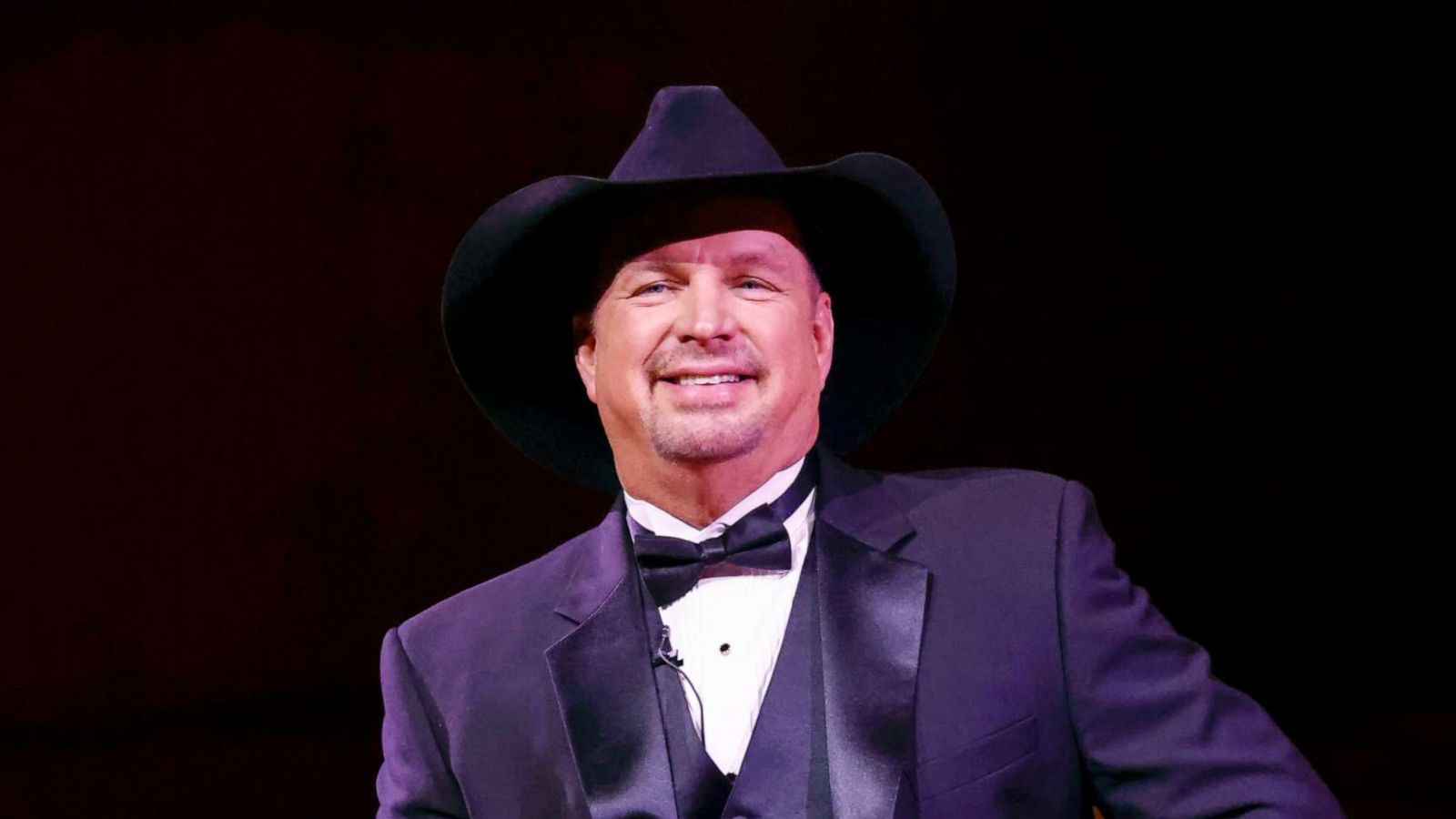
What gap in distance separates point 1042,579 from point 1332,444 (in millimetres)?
1447

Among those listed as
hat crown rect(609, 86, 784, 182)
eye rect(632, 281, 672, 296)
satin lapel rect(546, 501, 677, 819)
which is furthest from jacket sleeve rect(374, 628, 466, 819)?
hat crown rect(609, 86, 784, 182)

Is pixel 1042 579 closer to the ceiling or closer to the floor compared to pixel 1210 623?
closer to the ceiling

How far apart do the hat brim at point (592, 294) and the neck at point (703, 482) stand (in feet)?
0.83

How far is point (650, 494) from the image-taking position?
1.67 metres

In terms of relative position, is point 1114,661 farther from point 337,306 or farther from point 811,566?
point 337,306

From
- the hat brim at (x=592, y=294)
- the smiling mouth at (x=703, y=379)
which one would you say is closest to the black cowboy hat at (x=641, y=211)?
the hat brim at (x=592, y=294)

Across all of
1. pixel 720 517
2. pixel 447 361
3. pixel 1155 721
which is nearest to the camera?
pixel 1155 721

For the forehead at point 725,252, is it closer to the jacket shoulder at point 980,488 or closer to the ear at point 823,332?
the ear at point 823,332

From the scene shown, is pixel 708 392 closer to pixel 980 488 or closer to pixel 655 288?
pixel 655 288

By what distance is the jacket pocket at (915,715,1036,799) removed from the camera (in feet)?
4.76

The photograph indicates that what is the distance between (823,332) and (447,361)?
1.40 metres

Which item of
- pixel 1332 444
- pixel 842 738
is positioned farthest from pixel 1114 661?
pixel 1332 444

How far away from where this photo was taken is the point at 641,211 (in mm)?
1631

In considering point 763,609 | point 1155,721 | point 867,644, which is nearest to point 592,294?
point 763,609
